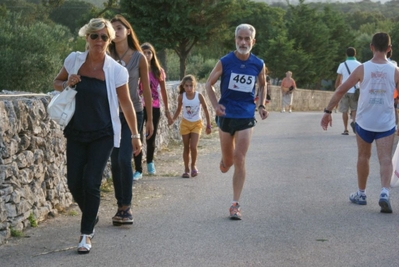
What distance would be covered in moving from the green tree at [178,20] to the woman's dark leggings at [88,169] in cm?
2579

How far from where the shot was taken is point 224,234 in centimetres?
766

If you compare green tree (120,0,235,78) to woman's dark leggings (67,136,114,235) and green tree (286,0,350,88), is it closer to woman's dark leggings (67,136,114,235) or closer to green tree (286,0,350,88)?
woman's dark leggings (67,136,114,235)

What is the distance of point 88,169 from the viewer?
700cm

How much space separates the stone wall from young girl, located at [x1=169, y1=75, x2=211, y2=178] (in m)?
3.06

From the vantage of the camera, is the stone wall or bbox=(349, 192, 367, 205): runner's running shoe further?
bbox=(349, 192, 367, 205): runner's running shoe

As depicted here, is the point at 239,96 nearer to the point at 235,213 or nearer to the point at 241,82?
the point at 241,82

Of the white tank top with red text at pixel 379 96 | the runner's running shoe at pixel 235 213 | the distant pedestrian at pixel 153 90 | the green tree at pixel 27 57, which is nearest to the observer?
the runner's running shoe at pixel 235 213

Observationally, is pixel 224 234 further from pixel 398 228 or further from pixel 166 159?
pixel 166 159

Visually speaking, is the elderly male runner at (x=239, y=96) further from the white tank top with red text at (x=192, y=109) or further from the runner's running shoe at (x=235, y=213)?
the white tank top with red text at (x=192, y=109)

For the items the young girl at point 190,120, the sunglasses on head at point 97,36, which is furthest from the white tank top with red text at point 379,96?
the sunglasses on head at point 97,36

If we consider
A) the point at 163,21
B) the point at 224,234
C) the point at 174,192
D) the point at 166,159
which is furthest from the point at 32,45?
the point at 224,234

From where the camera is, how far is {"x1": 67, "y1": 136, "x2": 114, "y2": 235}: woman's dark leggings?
6.98 metres

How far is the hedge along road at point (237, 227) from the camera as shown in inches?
265

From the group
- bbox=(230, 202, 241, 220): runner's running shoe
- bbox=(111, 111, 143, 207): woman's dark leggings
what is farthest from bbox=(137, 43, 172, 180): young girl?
bbox=(230, 202, 241, 220): runner's running shoe
